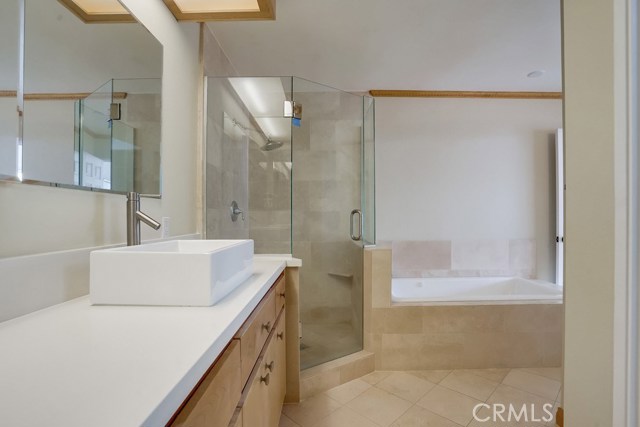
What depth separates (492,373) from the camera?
2.00 metres

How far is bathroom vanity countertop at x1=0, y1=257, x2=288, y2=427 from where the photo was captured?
33 cm

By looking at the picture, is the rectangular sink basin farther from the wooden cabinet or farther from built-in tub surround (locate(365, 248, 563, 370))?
built-in tub surround (locate(365, 248, 563, 370))

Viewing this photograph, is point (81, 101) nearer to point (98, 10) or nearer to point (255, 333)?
point (98, 10)

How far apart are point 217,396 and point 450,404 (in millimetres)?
1684

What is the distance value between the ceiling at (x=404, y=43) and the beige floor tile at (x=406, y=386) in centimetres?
243

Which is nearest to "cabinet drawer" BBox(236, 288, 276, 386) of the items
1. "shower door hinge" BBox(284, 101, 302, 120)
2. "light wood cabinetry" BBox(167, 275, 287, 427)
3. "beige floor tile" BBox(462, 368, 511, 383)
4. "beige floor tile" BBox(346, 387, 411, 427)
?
"light wood cabinetry" BBox(167, 275, 287, 427)

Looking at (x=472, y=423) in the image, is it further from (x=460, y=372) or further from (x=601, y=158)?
(x=601, y=158)

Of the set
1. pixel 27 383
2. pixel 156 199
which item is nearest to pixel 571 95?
pixel 27 383

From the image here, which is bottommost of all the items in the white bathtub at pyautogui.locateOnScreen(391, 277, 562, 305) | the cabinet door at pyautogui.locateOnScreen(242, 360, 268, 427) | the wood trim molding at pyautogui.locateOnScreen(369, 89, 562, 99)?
the white bathtub at pyautogui.locateOnScreen(391, 277, 562, 305)

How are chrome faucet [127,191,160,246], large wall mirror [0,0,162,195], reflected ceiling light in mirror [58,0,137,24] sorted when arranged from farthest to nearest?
chrome faucet [127,191,160,246] < reflected ceiling light in mirror [58,0,137,24] < large wall mirror [0,0,162,195]

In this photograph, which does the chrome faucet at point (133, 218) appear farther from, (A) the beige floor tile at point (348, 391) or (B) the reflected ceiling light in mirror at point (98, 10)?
(A) the beige floor tile at point (348, 391)

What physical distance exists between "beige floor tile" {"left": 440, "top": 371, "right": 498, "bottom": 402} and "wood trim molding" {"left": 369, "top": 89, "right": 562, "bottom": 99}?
8.45 feet

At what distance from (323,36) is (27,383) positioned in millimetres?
2256

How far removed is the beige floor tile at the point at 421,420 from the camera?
4.93ft
